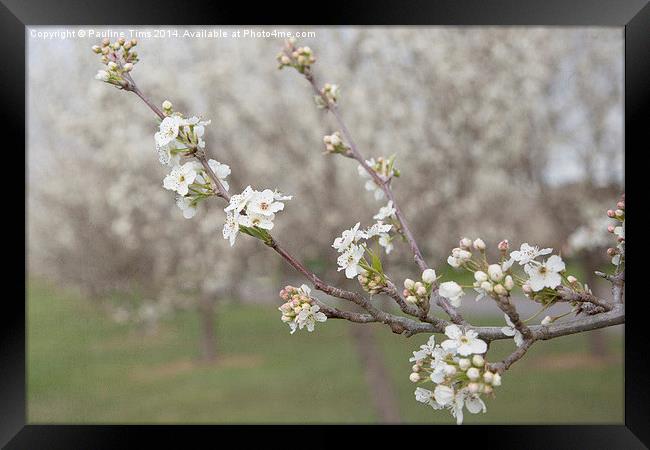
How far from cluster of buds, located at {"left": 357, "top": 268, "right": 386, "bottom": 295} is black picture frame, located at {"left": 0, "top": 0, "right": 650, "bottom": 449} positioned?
3.87 ft

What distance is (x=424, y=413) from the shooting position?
29.5 ft

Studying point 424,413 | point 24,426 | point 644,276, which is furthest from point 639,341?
point 424,413

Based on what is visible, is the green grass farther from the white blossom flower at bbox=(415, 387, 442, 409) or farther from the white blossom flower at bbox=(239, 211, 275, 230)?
the white blossom flower at bbox=(239, 211, 275, 230)

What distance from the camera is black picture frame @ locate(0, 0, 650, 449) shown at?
86.9 inches

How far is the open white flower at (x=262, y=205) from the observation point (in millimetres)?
1229

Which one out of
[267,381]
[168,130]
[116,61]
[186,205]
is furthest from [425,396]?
[267,381]

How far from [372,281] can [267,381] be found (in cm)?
899

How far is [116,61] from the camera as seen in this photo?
146 cm

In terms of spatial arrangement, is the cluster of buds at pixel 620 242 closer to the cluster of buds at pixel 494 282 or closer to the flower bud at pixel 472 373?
the cluster of buds at pixel 494 282

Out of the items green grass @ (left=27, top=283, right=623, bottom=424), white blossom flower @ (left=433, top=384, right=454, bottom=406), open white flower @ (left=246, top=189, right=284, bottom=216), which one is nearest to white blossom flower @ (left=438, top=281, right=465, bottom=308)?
white blossom flower @ (left=433, top=384, right=454, bottom=406)

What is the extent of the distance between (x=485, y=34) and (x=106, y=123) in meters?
3.76

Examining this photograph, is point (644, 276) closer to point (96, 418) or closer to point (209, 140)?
point (209, 140)
